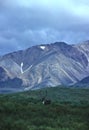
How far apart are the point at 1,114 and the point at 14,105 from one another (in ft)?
31.5

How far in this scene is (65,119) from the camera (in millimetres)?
62031

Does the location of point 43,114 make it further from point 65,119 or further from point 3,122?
point 3,122

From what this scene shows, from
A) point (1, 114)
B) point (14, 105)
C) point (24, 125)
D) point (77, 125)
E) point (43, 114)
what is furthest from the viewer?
point (14, 105)

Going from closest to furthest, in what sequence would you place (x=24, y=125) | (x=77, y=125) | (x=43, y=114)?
(x=24, y=125) < (x=77, y=125) < (x=43, y=114)

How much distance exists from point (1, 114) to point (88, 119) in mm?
15802

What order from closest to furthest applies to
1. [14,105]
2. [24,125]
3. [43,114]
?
[24,125] → [43,114] → [14,105]

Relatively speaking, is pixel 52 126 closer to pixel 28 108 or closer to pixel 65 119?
pixel 65 119

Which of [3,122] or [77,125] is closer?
[3,122]

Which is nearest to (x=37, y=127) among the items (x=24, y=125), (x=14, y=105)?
(x=24, y=125)

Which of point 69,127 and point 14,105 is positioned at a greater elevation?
point 14,105

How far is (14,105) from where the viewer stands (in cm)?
7138

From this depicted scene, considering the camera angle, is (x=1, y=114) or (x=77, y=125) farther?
(x=1, y=114)

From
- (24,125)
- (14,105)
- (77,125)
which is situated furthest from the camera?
(14,105)

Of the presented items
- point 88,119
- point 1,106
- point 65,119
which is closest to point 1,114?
point 1,106
